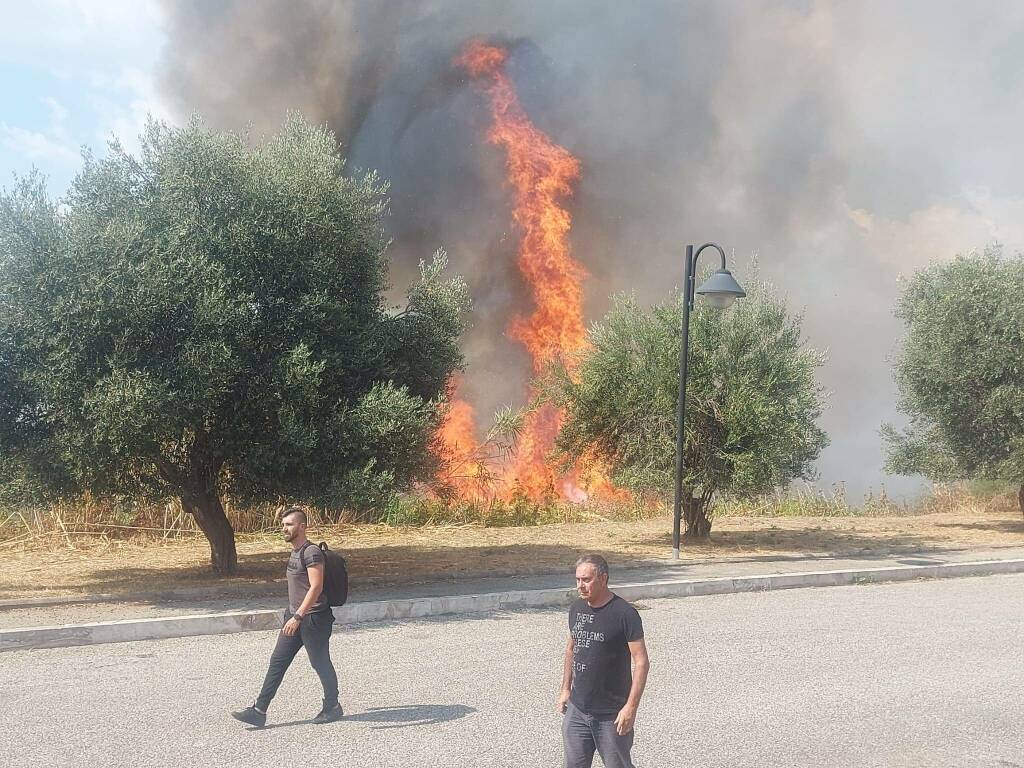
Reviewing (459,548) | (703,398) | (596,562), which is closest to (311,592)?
(596,562)

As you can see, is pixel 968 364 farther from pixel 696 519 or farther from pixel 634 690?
pixel 634 690

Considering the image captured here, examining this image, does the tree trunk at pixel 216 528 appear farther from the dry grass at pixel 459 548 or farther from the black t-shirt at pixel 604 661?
the black t-shirt at pixel 604 661

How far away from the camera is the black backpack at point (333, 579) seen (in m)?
6.70

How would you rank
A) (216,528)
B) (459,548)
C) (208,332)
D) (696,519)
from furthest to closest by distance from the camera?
(696,519)
(459,548)
(216,528)
(208,332)

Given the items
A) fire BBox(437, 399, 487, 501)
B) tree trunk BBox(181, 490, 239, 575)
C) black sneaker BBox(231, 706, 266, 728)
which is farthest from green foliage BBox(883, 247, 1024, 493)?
black sneaker BBox(231, 706, 266, 728)

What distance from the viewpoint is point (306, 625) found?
663 cm

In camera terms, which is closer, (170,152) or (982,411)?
(170,152)

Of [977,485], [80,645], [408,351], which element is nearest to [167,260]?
[408,351]

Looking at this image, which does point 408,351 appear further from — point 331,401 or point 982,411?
point 982,411

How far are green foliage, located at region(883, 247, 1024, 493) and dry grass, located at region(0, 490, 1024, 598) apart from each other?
1719mm

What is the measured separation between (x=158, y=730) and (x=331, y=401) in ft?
18.9

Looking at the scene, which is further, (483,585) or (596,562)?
(483,585)

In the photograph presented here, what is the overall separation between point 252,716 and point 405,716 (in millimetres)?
1036

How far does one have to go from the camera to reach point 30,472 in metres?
11.1
